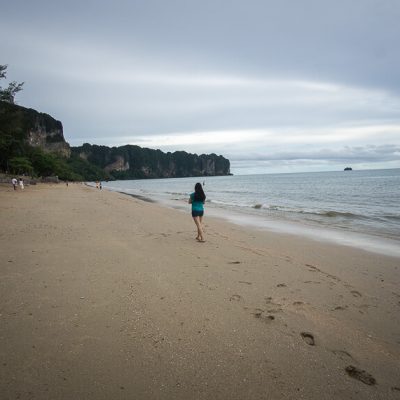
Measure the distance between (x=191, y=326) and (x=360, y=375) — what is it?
2.01m

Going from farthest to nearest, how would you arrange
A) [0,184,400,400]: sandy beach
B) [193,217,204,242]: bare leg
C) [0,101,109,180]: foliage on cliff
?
1. [0,101,109,180]: foliage on cliff
2. [193,217,204,242]: bare leg
3. [0,184,400,400]: sandy beach

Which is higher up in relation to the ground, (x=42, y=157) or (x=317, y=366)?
(x=42, y=157)

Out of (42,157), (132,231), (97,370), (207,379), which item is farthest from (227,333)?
(42,157)

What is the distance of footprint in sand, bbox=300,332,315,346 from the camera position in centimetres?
372

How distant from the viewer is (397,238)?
1232 centimetres

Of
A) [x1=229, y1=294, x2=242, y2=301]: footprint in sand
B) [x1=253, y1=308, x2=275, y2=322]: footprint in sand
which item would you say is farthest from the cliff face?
[x1=253, y1=308, x2=275, y2=322]: footprint in sand

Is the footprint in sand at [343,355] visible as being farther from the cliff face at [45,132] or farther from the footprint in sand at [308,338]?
the cliff face at [45,132]

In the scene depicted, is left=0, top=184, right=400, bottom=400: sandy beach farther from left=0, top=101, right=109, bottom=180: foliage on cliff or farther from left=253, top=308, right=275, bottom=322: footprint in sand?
left=0, top=101, right=109, bottom=180: foliage on cliff

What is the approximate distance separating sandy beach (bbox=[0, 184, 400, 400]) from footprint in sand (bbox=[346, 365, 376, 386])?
14 mm

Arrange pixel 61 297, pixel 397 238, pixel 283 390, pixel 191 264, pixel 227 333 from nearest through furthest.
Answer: pixel 283 390 < pixel 227 333 < pixel 61 297 < pixel 191 264 < pixel 397 238

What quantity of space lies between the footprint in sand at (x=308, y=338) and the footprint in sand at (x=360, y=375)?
19.9 inches

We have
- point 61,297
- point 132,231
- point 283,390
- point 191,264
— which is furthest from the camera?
point 132,231

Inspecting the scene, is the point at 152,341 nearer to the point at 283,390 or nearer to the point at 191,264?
the point at 283,390

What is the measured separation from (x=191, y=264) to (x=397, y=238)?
10166 millimetres
